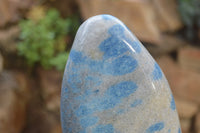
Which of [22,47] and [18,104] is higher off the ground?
[22,47]

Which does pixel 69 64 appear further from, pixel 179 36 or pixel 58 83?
pixel 179 36

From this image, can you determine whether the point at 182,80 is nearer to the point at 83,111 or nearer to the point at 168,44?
the point at 168,44

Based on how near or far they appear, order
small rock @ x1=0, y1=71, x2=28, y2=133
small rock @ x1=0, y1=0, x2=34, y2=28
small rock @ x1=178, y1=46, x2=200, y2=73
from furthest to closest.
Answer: small rock @ x1=178, y1=46, x2=200, y2=73 < small rock @ x1=0, y1=0, x2=34, y2=28 < small rock @ x1=0, y1=71, x2=28, y2=133

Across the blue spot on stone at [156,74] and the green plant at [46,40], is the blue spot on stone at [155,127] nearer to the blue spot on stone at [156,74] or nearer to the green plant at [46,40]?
the blue spot on stone at [156,74]

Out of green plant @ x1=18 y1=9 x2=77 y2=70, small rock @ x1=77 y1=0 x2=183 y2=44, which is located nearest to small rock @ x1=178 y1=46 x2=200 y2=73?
small rock @ x1=77 y1=0 x2=183 y2=44

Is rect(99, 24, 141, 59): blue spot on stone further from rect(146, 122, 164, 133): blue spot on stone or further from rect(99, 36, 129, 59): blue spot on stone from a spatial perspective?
rect(146, 122, 164, 133): blue spot on stone

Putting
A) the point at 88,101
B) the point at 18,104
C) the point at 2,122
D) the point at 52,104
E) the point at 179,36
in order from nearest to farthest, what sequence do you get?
the point at 88,101 → the point at 2,122 → the point at 18,104 → the point at 52,104 → the point at 179,36

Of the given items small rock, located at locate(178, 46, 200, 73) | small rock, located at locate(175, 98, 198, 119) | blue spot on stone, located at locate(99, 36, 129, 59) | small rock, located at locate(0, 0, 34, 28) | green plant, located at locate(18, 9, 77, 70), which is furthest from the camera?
small rock, located at locate(175, 98, 198, 119)

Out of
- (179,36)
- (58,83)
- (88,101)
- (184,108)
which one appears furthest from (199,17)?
(88,101)
